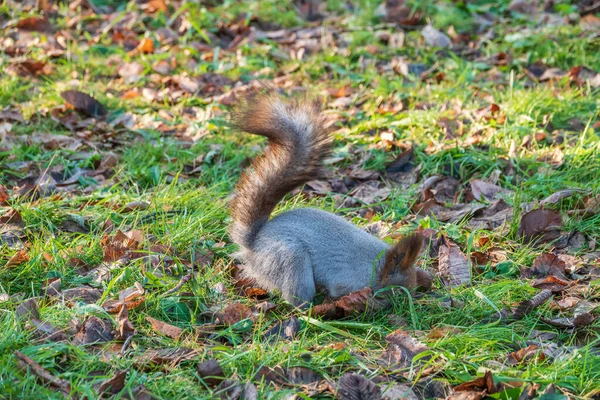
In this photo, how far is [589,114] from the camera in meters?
4.72

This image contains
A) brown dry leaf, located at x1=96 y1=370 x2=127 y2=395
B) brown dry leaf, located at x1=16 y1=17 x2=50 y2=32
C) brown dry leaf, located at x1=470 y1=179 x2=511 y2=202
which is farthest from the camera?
brown dry leaf, located at x1=16 y1=17 x2=50 y2=32

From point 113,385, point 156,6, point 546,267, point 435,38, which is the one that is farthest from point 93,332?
point 156,6

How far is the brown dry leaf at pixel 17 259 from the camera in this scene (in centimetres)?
317

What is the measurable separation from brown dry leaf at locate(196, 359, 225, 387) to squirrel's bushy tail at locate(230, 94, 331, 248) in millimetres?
822

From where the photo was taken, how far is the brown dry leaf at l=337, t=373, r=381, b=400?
2.39m

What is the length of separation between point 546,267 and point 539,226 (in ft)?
1.12

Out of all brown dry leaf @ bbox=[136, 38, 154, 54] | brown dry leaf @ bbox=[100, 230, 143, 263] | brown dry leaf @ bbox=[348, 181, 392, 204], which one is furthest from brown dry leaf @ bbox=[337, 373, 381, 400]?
brown dry leaf @ bbox=[136, 38, 154, 54]

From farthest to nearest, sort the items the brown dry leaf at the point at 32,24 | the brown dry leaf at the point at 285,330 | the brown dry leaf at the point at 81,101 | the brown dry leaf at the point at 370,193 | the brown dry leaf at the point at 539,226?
1. the brown dry leaf at the point at 32,24
2. the brown dry leaf at the point at 81,101
3. the brown dry leaf at the point at 370,193
4. the brown dry leaf at the point at 539,226
5. the brown dry leaf at the point at 285,330

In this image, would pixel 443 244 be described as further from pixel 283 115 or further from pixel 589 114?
pixel 589 114

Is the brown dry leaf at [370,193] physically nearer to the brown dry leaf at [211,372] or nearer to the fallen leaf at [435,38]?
the brown dry leaf at [211,372]

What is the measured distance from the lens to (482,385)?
2.43 meters

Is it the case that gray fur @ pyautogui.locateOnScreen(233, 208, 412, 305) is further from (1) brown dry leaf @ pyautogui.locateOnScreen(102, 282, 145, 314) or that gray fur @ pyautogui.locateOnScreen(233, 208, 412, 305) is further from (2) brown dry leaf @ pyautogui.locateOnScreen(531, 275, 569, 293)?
(2) brown dry leaf @ pyautogui.locateOnScreen(531, 275, 569, 293)

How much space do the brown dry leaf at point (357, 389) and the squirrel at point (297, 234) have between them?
66 centimetres

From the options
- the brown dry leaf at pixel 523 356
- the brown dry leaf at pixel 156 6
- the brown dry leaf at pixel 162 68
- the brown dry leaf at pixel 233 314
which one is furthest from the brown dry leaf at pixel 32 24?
the brown dry leaf at pixel 523 356
